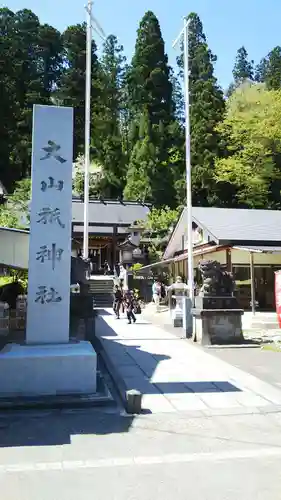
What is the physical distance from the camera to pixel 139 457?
418cm

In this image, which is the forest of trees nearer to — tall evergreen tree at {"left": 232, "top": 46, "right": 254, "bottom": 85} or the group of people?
tall evergreen tree at {"left": 232, "top": 46, "right": 254, "bottom": 85}

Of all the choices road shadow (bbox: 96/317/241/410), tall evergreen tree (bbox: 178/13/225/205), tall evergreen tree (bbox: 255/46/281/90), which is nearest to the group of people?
road shadow (bbox: 96/317/241/410)

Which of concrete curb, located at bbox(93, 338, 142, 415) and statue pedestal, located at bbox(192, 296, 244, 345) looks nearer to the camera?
concrete curb, located at bbox(93, 338, 142, 415)

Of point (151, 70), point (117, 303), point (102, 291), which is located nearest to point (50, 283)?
point (117, 303)

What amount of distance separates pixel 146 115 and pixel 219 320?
33.8 meters

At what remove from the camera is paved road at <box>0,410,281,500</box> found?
347 centimetres

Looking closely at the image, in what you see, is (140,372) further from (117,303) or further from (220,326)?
(117,303)

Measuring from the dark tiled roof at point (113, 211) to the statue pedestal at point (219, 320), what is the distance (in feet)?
80.8

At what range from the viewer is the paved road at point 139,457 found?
11.4ft

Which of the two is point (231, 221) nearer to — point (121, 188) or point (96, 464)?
point (96, 464)

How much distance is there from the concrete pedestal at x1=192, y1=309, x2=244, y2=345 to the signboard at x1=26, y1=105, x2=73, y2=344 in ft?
17.1

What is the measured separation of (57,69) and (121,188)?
56.6 feet

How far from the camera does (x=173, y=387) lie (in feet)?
22.6

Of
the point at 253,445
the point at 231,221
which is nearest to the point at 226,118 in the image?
the point at 231,221
